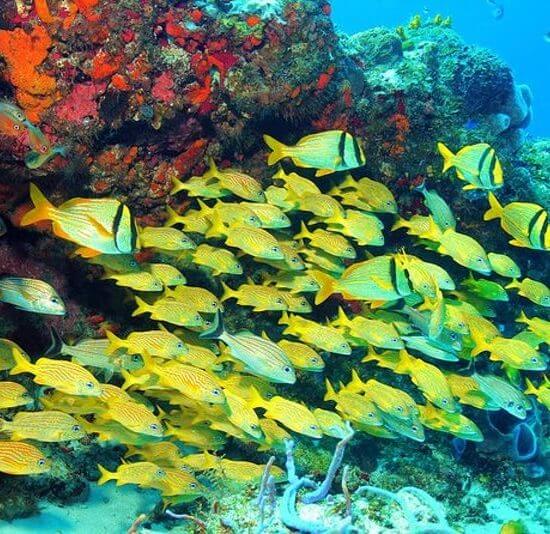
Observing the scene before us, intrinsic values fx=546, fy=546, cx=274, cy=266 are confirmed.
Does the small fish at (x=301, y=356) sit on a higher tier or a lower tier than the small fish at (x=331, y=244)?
lower

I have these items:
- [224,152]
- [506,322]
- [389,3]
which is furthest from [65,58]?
[389,3]

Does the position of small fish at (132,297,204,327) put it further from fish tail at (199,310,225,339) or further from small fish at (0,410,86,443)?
small fish at (0,410,86,443)

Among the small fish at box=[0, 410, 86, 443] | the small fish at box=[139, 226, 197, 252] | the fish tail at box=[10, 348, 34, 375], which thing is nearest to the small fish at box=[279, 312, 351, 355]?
the small fish at box=[139, 226, 197, 252]

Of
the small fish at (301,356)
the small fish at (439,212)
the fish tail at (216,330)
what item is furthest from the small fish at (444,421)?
the fish tail at (216,330)

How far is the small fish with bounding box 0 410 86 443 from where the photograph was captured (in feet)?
14.2

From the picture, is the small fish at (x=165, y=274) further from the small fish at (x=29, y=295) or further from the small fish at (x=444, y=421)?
the small fish at (x=444, y=421)

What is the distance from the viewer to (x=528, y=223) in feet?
18.5

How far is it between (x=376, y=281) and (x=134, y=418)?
245 cm

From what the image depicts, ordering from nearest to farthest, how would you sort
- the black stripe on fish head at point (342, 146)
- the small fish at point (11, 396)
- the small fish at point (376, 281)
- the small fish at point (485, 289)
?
the small fish at point (11, 396) → the small fish at point (376, 281) → the black stripe on fish head at point (342, 146) → the small fish at point (485, 289)

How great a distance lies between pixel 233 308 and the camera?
666 cm

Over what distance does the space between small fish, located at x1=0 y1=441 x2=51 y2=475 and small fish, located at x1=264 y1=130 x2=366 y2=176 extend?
11.6 ft

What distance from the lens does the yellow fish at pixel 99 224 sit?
4.07m

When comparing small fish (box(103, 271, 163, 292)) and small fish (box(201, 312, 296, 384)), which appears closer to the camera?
small fish (box(201, 312, 296, 384))

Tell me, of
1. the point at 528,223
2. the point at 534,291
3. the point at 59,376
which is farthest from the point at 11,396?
the point at 534,291
